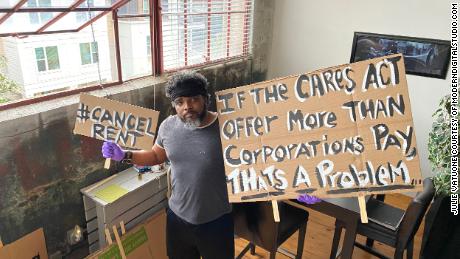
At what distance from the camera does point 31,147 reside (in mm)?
1970

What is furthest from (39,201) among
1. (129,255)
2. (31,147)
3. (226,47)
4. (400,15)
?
(400,15)

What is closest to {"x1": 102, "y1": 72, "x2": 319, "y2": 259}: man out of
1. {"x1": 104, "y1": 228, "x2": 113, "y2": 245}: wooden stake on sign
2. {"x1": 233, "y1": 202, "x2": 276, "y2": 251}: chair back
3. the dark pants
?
the dark pants

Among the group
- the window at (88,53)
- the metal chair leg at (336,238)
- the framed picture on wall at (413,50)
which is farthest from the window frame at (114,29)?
the metal chair leg at (336,238)

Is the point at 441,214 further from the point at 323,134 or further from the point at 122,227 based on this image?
the point at 122,227

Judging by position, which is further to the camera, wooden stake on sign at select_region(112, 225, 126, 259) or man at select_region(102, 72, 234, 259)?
wooden stake on sign at select_region(112, 225, 126, 259)

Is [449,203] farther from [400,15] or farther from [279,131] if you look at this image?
[400,15]

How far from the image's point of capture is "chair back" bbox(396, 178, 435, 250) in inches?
73.0

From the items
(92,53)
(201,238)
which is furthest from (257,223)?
(92,53)

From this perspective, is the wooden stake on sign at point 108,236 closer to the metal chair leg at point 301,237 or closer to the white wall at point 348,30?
the metal chair leg at point 301,237

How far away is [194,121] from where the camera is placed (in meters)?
1.55

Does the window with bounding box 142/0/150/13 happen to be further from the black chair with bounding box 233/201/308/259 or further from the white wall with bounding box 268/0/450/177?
the white wall with bounding box 268/0/450/177

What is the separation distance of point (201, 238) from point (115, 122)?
→ 71 cm

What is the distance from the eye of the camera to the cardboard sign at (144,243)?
84.1 inches

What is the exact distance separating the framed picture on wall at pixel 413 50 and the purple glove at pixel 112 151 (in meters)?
2.61
